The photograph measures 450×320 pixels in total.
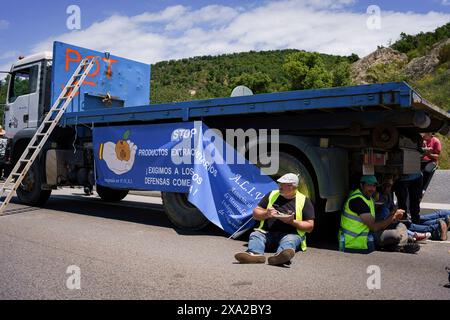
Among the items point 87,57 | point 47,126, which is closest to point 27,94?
point 47,126

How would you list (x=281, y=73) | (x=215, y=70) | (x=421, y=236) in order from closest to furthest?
(x=421, y=236) → (x=281, y=73) → (x=215, y=70)

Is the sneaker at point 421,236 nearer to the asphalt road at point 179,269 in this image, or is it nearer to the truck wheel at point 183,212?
the asphalt road at point 179,269

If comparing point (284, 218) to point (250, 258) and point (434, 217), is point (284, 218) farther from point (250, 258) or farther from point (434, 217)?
point (434, 217)

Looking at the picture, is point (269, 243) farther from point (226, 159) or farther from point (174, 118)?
point (174, 118)

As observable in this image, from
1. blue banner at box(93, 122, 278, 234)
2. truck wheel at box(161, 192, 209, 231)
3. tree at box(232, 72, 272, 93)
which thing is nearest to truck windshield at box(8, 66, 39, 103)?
blue banner at box(93, 122, 278, 234)

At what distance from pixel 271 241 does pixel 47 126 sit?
19.3 ft

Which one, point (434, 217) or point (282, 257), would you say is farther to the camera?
point (434, 217)

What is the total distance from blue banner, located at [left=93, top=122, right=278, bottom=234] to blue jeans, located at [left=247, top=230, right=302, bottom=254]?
812mm

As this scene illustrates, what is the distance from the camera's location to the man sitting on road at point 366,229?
210 inches

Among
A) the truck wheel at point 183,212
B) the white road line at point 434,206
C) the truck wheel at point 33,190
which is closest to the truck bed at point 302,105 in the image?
the truck wheel at point 183,212

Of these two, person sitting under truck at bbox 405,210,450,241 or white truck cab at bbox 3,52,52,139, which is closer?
person sitting under truck at bbox 405,210,450,241

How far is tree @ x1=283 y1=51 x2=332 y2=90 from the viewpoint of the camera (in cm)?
4566

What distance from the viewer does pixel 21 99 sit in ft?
32.8

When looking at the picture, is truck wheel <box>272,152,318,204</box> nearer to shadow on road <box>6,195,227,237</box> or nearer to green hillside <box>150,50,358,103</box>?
shadow on road <box>6,195,227,237</box>
